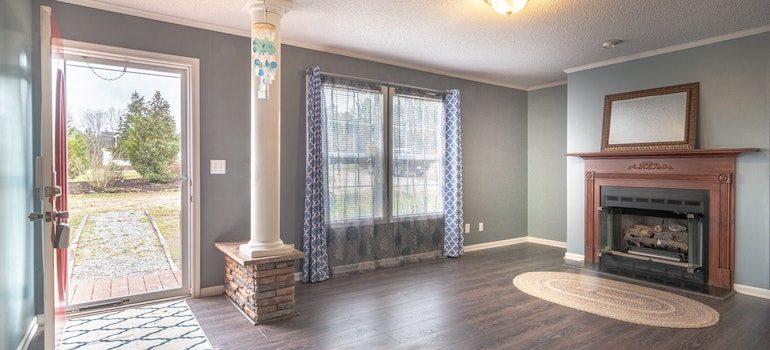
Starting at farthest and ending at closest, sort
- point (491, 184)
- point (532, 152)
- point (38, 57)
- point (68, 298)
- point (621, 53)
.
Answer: point (532, 152) < point (491, 184) < point (621, 53) < point (68, 298) < point (38, 57)

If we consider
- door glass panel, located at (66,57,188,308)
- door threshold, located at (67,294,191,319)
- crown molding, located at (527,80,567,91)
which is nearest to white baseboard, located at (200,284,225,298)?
door glass panel, located at (66,57,188,308)

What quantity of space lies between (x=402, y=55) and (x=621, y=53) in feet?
7.68

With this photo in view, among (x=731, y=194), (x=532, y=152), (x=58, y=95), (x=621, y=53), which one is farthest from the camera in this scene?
(x=532, y=152)

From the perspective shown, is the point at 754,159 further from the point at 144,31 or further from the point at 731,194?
the point at 144,31

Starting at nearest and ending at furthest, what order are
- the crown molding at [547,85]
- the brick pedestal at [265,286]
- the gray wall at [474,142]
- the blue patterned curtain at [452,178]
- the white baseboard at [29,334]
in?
the white baseboard at [29,334]
the brick pedestal at [265,286]
the gray wall at [474,142]
the blue patterned curtain at [452,178]
the crown molding at [547,85]

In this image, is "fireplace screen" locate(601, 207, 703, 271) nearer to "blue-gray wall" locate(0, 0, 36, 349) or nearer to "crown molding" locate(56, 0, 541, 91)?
"crown molding" locate(56, 0, 541, 91)

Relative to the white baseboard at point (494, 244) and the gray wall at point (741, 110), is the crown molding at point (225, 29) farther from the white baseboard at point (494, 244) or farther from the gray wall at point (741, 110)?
the gray wall at point (741, 110)

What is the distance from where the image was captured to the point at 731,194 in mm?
3818

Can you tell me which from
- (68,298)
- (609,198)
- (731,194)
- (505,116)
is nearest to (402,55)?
(505,116)

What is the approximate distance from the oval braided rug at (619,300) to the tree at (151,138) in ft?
11.1

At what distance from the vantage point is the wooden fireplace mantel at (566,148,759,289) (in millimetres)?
3830

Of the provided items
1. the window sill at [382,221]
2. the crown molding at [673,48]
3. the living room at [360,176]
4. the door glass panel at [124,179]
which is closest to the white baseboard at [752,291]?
the living room at [360,176]

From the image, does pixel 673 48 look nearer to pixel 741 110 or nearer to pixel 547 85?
pixel 741 110

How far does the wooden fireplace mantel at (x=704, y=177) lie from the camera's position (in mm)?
3830
